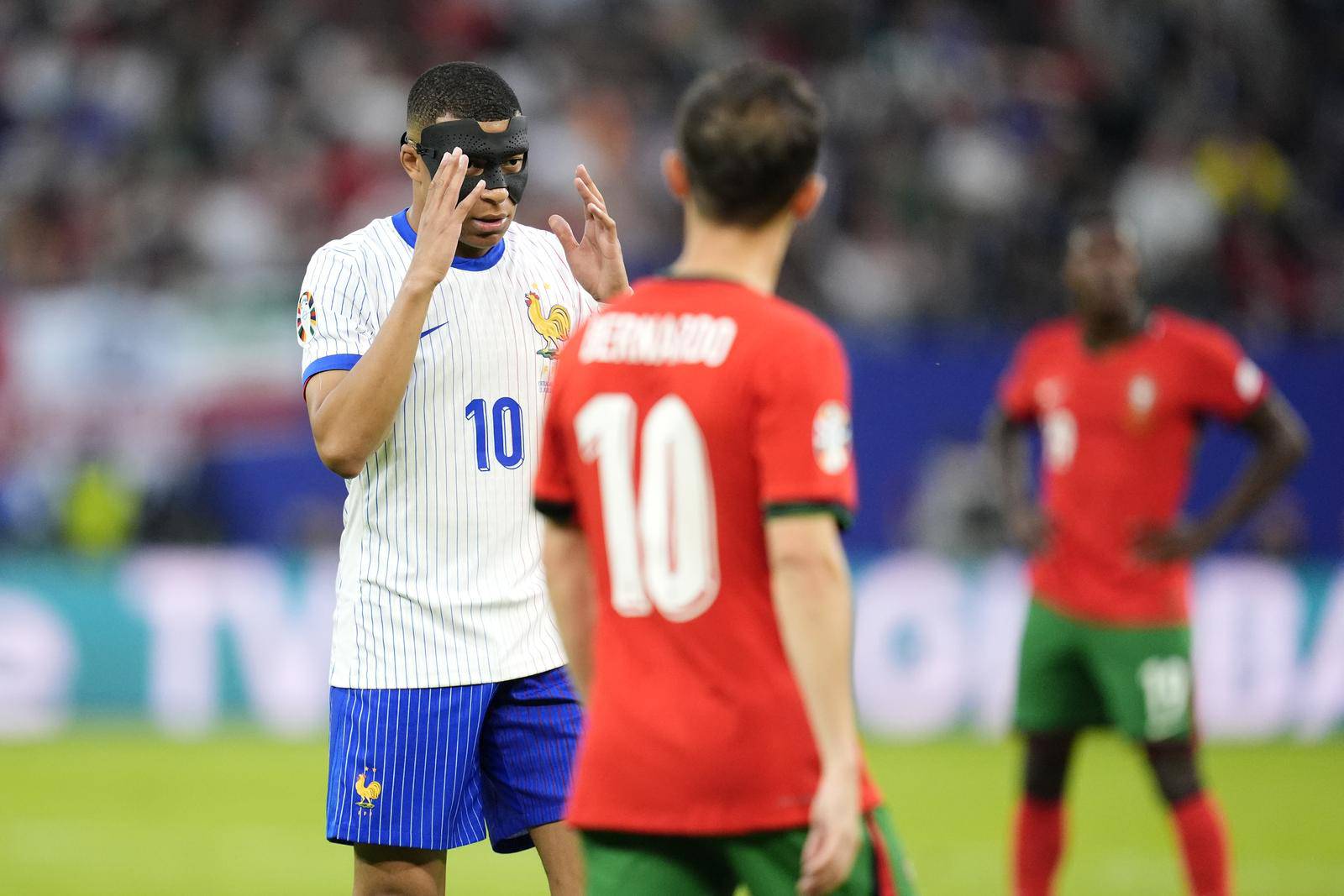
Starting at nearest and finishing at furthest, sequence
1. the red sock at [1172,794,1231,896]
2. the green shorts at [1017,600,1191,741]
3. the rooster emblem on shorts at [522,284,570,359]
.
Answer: the rooster emblem on shorts at [522,284,570,359]
the red sock at [1172,794,1231,896]
the green shorts at [1017,600,1191,741]

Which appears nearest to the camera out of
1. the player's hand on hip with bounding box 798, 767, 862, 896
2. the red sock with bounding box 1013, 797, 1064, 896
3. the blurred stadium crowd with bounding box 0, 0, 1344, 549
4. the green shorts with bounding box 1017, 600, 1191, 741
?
the player's hand on hip with bounding box 798, 767, 862, 896

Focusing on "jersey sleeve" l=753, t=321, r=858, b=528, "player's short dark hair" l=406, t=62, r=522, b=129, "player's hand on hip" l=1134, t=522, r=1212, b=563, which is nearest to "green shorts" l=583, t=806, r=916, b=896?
"jersey sleeve" l=753, t=321, r=858, b=528

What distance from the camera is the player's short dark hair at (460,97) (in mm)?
4359

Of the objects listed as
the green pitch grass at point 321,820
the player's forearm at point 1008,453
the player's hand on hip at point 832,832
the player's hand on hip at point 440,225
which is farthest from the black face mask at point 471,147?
the green pitch grass at point 321,820

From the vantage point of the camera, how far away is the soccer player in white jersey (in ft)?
14.3

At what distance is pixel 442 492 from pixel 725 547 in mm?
1347

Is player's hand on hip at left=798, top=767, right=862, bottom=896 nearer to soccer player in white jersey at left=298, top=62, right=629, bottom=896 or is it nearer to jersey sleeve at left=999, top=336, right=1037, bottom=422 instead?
Answer: soccer player in white jersey at left=298, top=62, right=629, bottom=896

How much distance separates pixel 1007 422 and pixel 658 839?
4924mm

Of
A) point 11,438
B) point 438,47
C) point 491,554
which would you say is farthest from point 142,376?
point 491,554

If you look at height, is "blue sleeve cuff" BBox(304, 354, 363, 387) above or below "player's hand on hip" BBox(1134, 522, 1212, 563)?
above

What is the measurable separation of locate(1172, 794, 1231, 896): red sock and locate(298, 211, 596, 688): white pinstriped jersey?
3.14 m

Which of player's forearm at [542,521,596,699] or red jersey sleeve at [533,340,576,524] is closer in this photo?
red jersey sleeve at [533,340,576,524]

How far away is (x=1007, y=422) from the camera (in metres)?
7.95

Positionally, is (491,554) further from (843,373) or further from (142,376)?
(142,376)
